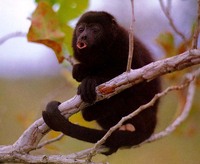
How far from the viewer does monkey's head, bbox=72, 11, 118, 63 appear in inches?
131

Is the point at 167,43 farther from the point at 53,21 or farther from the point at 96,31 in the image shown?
the point at 53,21

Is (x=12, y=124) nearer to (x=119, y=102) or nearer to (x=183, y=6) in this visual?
(x=183, y=6)

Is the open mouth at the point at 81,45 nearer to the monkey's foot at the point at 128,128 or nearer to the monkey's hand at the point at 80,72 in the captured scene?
the monkey's hand at the point at 80,72

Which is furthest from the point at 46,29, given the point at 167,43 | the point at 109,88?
the point at 167,43

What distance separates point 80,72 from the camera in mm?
3342

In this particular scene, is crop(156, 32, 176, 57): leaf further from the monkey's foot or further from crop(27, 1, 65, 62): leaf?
crop(27, 1, 65, 62): leaf

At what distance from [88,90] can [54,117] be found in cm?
20

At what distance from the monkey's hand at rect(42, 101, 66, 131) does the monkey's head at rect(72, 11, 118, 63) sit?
21.2 inches

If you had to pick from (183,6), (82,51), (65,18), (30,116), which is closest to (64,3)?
(65,18)

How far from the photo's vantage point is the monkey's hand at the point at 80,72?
3.34 m

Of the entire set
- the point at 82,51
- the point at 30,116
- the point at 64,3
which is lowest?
the point at 30,116

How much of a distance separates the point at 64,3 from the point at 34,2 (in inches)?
6.3

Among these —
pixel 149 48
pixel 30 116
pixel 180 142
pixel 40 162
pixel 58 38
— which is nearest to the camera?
pixel 40 162

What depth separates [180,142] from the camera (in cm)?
706
